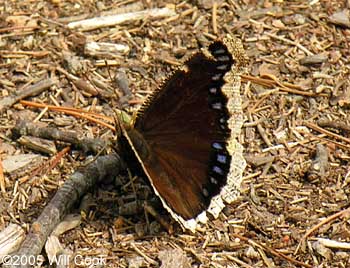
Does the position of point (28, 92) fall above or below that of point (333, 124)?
above

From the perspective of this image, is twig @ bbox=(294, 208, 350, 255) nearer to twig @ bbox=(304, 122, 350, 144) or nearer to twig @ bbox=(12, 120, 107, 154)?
twig @ bbox=(304, 122, 350, 144)

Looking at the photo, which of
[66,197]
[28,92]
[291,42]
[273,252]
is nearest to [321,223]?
[273,252]

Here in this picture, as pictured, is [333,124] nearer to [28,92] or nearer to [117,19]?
[117,19]

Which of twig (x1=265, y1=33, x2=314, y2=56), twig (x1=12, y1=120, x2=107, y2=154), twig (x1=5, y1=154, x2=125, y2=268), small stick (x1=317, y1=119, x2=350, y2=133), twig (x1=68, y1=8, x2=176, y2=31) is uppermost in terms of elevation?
twig (x1=68, y1=8, x2=176, y2=31)

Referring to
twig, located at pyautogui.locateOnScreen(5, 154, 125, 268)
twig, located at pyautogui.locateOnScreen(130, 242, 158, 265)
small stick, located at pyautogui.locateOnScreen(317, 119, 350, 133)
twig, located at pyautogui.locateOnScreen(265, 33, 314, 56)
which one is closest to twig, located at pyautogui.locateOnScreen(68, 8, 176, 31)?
twig, located at pyautogui.locateOnScreen(265, 33, 314, 56)
